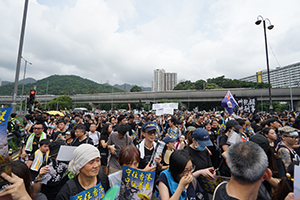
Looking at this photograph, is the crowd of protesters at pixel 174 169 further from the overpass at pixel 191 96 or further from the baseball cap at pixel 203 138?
the overpass at pixel 191 96

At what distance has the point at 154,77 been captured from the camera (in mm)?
147750

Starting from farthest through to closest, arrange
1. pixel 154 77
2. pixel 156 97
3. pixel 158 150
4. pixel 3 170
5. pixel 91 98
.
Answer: pixel 154 77 < pixel 91 98 < pixel 156 97 < pixel 158 150 < pixel 3 170

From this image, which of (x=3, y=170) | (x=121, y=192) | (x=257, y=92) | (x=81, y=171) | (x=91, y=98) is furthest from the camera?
(x=91, y=98)

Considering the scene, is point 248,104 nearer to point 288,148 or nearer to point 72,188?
point 288,148

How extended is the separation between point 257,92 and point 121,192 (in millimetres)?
53574

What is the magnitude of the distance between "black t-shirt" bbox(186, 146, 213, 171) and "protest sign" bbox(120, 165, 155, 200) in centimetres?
98

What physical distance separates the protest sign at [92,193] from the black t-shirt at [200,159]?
1.63 meters

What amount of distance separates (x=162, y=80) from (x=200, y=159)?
474 ft

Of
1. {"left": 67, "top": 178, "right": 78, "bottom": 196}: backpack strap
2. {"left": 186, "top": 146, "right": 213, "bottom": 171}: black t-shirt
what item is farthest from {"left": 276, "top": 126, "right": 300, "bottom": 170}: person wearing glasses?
{"left": 67, "top": 178, "right": 78, "bottom": 196}: backpack strap

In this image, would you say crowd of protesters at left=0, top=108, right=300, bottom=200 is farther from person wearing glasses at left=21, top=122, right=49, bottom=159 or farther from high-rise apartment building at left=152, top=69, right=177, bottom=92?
high-rise apartment building at left=152, top=69, right=177, bottom=92

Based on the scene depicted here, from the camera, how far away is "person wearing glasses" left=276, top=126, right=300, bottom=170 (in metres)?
2.70

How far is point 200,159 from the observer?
2.81 meters

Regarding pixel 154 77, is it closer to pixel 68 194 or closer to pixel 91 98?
pixel 91 98

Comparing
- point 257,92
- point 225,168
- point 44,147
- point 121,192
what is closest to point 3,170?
point 121,192
